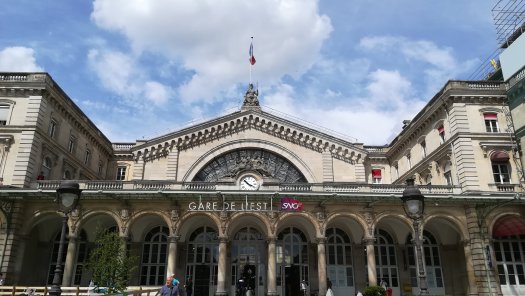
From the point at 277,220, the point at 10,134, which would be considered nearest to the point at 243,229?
the point at 277,220

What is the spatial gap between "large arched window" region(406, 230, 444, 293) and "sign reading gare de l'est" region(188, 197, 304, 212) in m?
10.2

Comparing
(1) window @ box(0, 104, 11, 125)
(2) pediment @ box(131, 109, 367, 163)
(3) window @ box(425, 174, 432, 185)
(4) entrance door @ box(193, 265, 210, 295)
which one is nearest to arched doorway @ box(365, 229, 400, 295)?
(3) window @ box(425, 174, 432, 185)

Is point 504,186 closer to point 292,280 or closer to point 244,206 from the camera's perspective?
point 292,280

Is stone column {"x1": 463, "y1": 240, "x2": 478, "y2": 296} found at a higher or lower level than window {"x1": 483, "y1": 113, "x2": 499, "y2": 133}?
lower

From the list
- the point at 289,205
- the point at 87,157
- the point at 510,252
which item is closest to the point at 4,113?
the point at 87,157

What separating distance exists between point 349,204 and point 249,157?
1079cm

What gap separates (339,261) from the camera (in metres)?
32.1

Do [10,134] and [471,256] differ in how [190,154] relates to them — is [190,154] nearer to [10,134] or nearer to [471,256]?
[10,134]

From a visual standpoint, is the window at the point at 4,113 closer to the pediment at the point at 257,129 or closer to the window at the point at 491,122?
the pediment at the point at 257,129

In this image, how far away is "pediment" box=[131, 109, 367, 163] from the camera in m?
36.1

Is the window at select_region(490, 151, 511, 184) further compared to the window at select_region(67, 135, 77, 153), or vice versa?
the window at select_region(67, 135, 77, 153)

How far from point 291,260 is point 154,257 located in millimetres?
10518

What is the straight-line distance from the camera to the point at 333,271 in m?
31.6

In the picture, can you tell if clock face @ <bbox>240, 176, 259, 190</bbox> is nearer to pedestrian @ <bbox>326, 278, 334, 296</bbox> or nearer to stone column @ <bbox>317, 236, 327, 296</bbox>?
stone column @ <bbox>317, 236, 327, 296</bbox>
